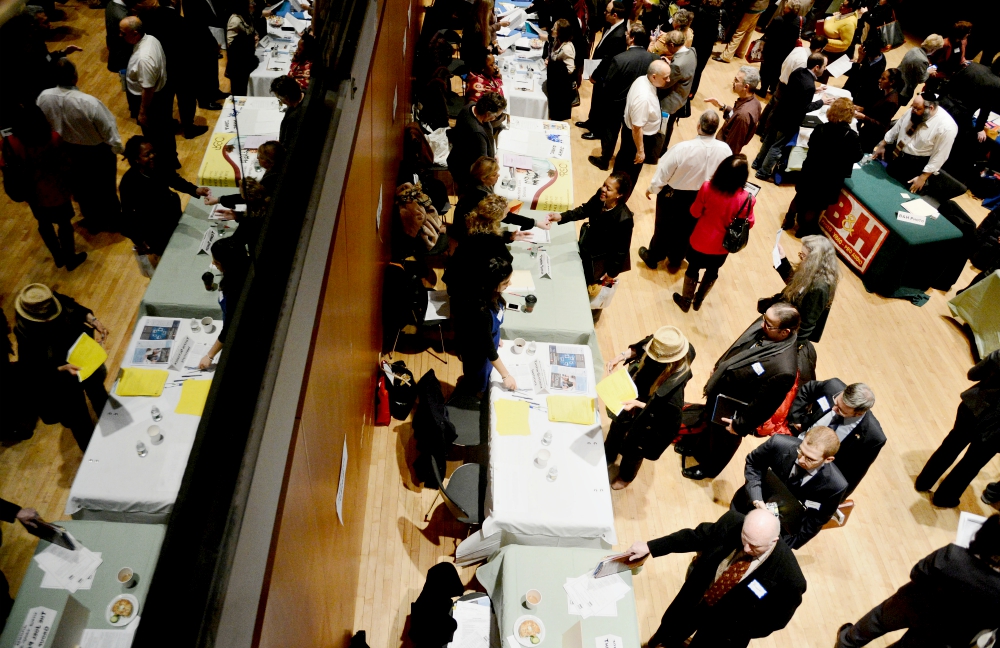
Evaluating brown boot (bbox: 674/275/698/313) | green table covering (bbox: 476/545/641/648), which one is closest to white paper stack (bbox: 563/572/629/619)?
green table covering (bbox: 476/545/641/648)

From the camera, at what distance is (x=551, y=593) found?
12.0 feet

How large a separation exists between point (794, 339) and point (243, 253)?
3.81 metres

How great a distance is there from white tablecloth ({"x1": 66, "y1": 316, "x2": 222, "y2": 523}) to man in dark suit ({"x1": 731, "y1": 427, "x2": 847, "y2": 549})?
10.5ft

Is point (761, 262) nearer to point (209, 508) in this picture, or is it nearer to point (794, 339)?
point (794, 339)

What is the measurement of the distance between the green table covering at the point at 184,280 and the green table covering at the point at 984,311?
23.6 ft

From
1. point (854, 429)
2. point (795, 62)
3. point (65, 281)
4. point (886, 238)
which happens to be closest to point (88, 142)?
point (65, 281)

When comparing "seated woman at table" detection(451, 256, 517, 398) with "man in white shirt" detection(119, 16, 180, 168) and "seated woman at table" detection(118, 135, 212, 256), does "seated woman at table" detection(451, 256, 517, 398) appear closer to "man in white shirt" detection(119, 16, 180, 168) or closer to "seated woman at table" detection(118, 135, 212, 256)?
"seated woman at table" detection(118, 135, 212, 256)

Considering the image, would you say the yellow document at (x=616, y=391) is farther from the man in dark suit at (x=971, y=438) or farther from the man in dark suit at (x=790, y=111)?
the man in dark suit at (x=790, y=111)

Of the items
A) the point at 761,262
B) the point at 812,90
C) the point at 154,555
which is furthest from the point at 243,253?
the point at 812,90

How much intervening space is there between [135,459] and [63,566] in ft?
4.05

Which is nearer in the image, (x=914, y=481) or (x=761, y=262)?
(x=914, y=481)

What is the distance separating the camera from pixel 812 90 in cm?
784

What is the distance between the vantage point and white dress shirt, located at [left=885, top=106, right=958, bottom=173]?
7137mm

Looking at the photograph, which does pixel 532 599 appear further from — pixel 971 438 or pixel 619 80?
pixel 619 80
